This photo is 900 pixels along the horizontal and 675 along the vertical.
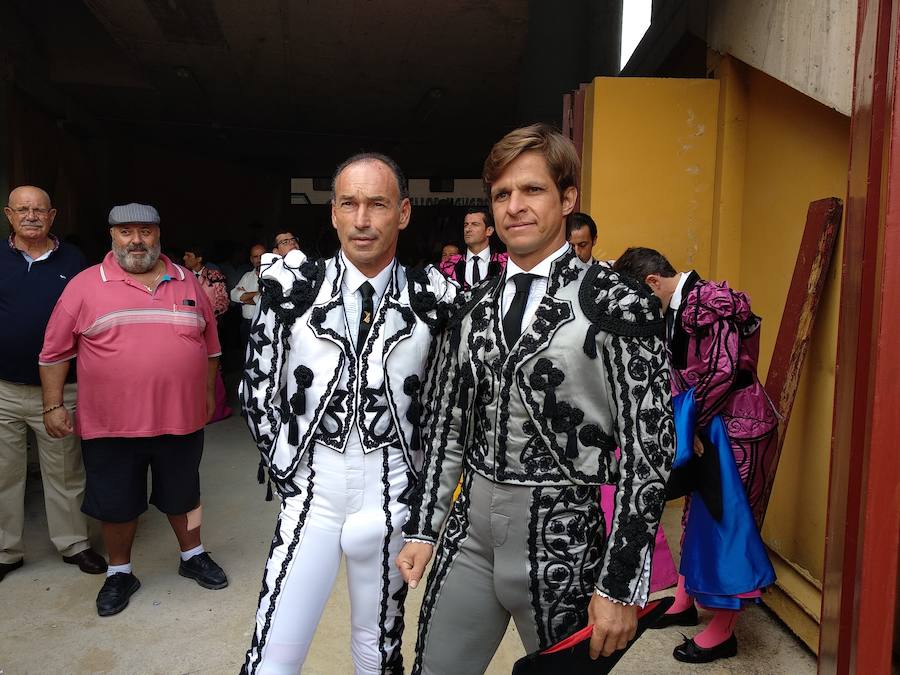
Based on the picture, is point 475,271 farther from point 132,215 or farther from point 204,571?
point 204,571

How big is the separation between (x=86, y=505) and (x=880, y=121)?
3.77 m

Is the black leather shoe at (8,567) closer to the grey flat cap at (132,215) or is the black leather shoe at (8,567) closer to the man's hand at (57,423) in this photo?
the man's hand at (57,423)

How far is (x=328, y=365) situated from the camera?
2217mm

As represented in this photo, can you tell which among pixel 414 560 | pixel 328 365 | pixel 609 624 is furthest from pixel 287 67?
pixel 609 624

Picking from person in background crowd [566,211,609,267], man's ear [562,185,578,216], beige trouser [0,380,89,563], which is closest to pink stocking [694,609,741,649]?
person in background crowd [566,211,609,267]

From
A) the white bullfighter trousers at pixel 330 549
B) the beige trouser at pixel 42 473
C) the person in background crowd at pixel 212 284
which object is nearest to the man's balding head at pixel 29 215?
the beige trouser at pixel 42 473

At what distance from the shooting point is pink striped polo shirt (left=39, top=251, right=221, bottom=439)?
355cm

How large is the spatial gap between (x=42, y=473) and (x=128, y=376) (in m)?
1.09

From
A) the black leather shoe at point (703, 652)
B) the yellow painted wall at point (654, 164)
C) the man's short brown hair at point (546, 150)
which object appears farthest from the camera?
the yellow painted wall at point (654, 164)

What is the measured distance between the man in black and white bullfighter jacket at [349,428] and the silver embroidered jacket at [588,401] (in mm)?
392

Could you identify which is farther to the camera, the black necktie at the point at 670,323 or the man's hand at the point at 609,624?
the black necktie at the point at 670,323

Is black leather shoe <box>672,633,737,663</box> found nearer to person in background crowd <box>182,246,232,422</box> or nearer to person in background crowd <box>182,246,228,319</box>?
person in background crowd <box>182,246,232,422</box>

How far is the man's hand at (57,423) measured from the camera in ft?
12.2

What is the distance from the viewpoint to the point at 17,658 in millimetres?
3211
